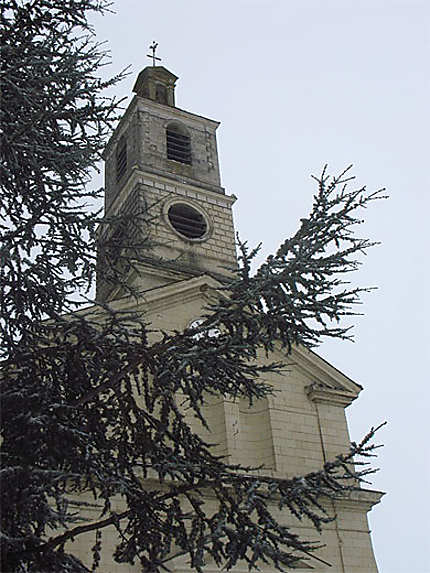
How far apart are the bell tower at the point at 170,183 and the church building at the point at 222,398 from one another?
0.12 feet

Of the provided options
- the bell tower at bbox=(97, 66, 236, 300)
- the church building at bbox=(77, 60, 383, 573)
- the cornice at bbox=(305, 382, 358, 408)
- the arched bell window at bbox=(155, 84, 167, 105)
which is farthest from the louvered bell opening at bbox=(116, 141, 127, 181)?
the cornice at bbox=(305, 382, 358, 408)

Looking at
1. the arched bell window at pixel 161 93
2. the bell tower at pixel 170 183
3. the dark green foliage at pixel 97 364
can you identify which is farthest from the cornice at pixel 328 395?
the arched bell window at pixel 161 93

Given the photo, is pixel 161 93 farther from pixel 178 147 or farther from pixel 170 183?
pixel 170 183

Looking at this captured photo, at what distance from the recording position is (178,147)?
2272cm

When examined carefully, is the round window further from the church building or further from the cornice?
the cornice

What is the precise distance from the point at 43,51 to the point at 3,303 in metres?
2.45

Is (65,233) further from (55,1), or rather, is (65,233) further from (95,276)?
(55,1)

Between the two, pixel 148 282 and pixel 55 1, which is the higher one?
pixel 148 282

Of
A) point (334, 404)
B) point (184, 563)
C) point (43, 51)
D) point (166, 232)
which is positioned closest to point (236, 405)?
point (334, 404)

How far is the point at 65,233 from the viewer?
23.1 ft

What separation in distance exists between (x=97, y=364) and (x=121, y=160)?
57.1 feet

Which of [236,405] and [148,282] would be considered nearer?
[236,405]

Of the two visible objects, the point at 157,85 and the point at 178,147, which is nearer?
the point at 178,147

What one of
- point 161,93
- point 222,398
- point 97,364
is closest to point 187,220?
point 161,93
